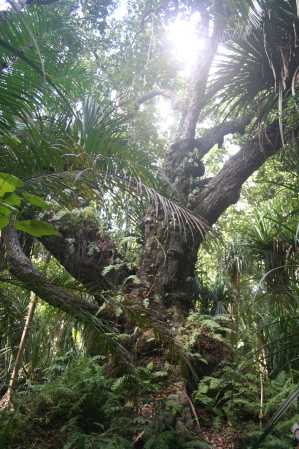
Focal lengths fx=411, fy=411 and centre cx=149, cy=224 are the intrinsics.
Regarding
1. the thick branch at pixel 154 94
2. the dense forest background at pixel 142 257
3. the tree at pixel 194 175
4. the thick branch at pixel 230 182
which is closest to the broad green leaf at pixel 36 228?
the dense forest background at pixel 142 257

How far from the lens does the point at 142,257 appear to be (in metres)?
5.06

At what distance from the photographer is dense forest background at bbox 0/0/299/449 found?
2.64 m

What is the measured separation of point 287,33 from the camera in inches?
176

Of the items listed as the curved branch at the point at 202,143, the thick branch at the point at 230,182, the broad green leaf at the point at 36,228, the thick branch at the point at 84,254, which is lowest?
Result: the broad green leaf at the point at 36,228

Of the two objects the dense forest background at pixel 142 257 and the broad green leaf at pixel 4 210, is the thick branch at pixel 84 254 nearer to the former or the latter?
the dense forest background at pixel 142 257

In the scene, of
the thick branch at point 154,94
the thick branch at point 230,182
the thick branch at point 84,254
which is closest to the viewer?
the thick branch at point 84,254

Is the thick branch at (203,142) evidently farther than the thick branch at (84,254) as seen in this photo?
Yes

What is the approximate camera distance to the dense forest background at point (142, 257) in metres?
2.64

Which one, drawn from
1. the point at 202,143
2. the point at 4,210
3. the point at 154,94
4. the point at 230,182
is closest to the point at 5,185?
the point at 4,210

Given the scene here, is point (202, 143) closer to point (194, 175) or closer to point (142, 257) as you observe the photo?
point (194, 175)

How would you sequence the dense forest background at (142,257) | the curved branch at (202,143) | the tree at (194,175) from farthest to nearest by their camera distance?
the curved branch at (202,143)
the tree at (194,175)
the dense forest background at (142,257)

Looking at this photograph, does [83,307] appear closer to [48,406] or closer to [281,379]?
[48,406]

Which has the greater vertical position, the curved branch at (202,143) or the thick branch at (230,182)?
the curved branch at (202,143)

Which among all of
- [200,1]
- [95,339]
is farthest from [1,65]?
[200,1]
